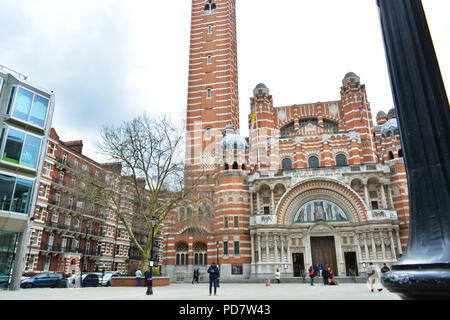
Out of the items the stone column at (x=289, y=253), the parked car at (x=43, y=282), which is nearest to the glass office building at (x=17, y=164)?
the parked car at (x=43, y=282)

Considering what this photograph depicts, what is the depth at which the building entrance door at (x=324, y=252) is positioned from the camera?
34094 millimetres

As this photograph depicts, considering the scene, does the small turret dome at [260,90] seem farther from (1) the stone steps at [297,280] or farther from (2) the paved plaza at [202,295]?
(2) the paved plaza at [202,295]

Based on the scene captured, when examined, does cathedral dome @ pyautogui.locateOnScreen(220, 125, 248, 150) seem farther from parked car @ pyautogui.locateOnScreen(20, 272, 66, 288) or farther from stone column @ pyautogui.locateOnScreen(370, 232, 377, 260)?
parked car @ pyautogui.locateOnScreen(20, 272, 66, 288)

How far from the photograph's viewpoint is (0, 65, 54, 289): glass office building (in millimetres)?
19372

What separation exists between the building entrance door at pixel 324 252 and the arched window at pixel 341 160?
986 centimetres

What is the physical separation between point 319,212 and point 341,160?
8.38 metres

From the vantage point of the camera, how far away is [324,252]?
1356 inches

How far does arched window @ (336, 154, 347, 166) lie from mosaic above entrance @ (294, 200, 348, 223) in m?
6.63

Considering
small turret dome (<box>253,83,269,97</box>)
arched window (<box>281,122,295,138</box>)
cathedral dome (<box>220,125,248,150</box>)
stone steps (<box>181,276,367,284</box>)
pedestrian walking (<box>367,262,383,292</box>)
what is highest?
small turret dome (<box>253,83,269,97</box>)

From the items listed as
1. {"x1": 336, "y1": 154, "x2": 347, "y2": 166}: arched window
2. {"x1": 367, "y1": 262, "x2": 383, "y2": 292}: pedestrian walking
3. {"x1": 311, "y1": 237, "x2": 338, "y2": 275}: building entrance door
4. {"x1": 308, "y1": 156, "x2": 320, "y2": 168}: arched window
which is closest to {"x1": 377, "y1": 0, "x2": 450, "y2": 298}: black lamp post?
{"x1": 367, "y1": 262, "x2": 383, "y2": 292}: pedestrian walking

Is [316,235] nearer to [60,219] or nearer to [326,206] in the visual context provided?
[326,206]

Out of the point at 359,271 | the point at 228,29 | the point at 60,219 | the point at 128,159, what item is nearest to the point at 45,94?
the point at 128,159

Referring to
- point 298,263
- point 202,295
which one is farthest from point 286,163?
point 202,295

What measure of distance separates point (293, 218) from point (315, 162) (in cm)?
863
